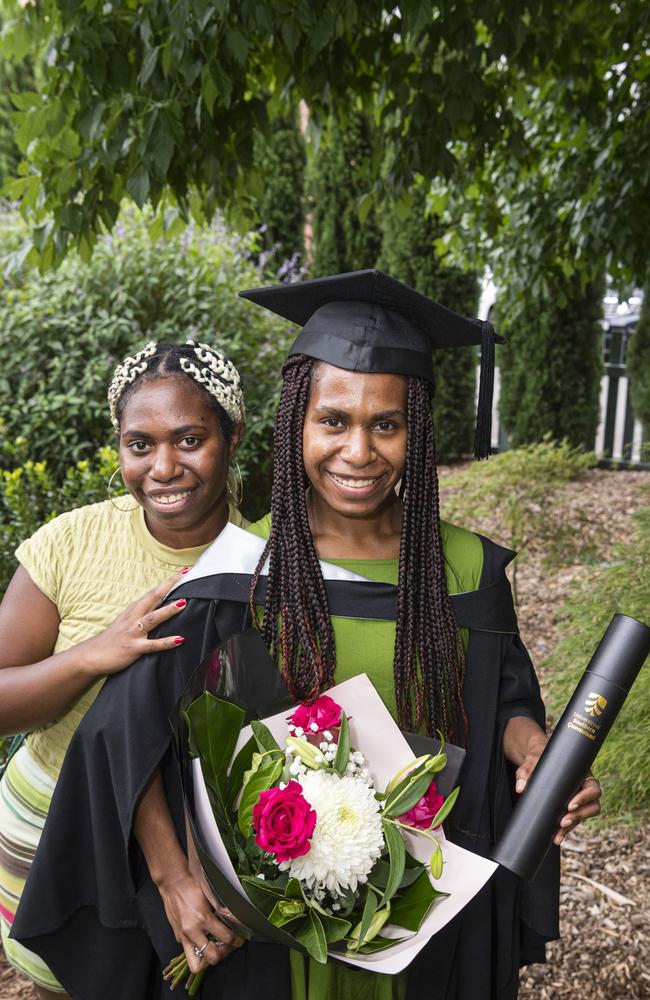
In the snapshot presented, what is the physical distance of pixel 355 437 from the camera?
62.3 inches

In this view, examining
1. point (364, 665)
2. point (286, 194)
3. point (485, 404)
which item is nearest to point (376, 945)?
point (364, 665)

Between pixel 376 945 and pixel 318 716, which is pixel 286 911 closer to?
pixel 376 945

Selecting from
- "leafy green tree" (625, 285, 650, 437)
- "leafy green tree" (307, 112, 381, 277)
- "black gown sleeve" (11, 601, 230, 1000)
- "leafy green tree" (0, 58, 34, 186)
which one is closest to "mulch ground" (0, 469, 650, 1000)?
"black gown sleeve" (11, 601, 230, 1000)

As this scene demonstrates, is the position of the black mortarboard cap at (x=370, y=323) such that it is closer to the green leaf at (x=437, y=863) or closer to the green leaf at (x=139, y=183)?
the green leaf at (x=437, y=863)

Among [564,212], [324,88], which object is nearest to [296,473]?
[324,88]

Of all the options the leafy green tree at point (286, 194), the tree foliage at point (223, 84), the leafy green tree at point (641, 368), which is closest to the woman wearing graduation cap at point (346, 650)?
the tree foliage at point (223, 84)

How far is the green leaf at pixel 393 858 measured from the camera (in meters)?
1.34

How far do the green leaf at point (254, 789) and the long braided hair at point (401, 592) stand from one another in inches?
9.1

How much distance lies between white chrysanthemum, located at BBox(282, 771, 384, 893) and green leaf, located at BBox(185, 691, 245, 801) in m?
0.14

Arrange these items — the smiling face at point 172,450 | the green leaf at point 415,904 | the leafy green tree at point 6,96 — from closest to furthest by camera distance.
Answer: the green leaf at point 415,904, the smiling face at point 172,450, the leafy green tree at point 6,96

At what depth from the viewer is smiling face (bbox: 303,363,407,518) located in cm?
159

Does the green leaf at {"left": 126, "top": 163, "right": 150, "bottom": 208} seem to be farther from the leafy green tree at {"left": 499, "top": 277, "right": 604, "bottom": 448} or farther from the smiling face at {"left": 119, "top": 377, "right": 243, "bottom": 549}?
the leafy green tree at {"left": 499, "top": 277, "right": 604, "bottom": 448}

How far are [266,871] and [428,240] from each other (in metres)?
8.89

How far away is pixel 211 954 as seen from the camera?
1501mm
